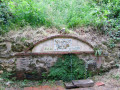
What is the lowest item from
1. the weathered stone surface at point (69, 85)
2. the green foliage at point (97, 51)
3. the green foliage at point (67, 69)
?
the weathered stone surface at point (69, 85)

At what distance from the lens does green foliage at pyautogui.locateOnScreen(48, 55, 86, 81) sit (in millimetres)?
4316

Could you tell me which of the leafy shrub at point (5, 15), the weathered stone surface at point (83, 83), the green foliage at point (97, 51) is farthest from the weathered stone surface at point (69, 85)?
the leafy shrub at point (5, 15)

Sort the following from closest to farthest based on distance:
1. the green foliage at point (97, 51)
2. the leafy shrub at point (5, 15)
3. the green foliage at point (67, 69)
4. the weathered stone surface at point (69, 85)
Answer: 1. the weathered stone surface at point (69, 85)
2. the green foliage at point (67, 69)
3. the green foliage at point (97, 51)
4. the leafy shrub at point (5, 15)

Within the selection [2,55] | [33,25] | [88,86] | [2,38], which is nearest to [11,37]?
[2,38]

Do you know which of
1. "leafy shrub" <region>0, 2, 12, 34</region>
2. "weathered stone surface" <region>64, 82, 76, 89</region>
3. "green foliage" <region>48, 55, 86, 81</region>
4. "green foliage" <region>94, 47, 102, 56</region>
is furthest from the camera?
"leafy shrub" <region>0, 2, 12, 34</region>

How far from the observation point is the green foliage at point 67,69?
432 cm

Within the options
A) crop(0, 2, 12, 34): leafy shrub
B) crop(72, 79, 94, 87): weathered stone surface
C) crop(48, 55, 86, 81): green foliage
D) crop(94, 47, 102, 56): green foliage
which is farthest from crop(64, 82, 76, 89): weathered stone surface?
crop(0, 2, 12, 34): leafy shrub

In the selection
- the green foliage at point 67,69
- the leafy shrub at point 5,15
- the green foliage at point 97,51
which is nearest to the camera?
the green foliage at point 67,69

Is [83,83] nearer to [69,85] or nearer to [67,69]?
[69,85]

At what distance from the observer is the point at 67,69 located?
14.4ft

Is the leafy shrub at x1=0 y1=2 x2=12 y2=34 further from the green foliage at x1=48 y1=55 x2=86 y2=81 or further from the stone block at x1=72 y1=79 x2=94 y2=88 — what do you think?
the stone block at x1=72 y1=79 x2=94 y2=88

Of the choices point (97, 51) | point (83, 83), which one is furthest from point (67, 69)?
point (97, 51)

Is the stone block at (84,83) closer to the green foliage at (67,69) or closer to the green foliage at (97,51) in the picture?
the green foliage at (67,69)

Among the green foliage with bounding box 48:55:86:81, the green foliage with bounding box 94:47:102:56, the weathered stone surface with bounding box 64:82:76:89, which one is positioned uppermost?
the green foliage with bounding box 94:47:102:56
